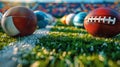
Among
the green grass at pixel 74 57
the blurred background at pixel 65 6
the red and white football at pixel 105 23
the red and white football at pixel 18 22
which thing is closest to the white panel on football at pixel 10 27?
the red and white football at pixel 18 22

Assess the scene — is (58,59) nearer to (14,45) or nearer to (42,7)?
(14,45)

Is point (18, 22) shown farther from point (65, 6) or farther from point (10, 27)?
point (65, 6)

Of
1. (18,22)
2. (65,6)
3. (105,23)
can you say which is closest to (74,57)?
(105,23)

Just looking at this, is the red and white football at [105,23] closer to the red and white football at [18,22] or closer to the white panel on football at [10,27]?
the red and white football at [18,22]

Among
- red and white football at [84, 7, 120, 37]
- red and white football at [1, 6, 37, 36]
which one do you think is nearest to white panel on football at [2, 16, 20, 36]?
red and white football at [1, 6, 37, 36]

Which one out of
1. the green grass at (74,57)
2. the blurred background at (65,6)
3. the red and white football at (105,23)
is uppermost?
the green grass at (74,57)

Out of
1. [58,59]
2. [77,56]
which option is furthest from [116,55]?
[58,59]
